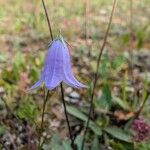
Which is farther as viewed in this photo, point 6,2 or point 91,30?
point 6,2

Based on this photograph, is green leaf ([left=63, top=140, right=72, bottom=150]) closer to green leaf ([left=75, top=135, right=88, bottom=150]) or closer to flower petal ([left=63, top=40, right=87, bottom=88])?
green leaf ([left=75, top=135, right=88, bottom=150])

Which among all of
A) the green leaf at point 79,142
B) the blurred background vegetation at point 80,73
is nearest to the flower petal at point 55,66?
the blurred background vegetation at point 80,73

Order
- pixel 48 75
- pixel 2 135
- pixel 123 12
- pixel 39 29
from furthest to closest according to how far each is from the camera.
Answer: pixel 123 12 < pixel 39 29 < pixel 2 135 < pixel 48 75

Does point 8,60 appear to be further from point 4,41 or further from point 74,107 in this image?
point 74,107

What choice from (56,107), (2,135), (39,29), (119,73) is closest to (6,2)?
(39,29)

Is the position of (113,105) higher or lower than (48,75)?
lower

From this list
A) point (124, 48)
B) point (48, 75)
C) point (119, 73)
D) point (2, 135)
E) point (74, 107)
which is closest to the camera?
point (48, 75)

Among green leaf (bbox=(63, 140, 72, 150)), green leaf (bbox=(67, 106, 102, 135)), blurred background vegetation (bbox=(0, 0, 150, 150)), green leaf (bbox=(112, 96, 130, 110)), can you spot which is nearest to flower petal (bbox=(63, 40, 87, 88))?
blurred background vegetation (bbox=(0, 0, 150, 150))

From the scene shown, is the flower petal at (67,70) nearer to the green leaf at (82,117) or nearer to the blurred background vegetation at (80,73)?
the blurred background vegetation at (80,73)

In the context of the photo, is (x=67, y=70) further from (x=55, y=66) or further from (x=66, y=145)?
(x=66, y=145)
